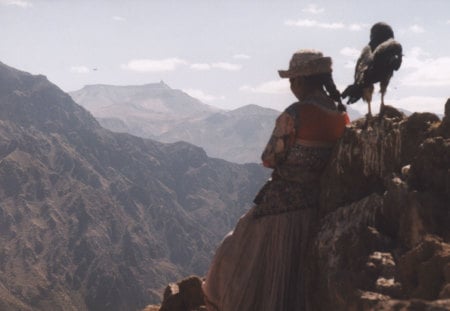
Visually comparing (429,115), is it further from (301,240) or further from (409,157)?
(301,240)

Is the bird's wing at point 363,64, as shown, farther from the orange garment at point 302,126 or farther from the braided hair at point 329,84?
the orange garment at point 302,126

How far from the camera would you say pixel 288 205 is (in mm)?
6773

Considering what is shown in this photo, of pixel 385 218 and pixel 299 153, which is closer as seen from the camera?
pixel 385 218

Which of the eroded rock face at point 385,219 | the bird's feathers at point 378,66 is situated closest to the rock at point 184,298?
the eroded rock face at point 385,219

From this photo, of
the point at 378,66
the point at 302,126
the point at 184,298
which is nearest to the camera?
the point at 378,66

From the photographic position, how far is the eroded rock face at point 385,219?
4.86 m

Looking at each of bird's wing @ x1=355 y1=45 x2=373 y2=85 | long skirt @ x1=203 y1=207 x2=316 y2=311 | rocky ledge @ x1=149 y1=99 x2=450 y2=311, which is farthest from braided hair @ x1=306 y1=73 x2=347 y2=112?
long skirt @ x1=203 y1=207 x2=316 y2=311

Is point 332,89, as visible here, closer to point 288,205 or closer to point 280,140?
point 280,140

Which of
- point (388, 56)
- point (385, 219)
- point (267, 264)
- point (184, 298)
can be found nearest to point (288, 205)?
point (267, 264)

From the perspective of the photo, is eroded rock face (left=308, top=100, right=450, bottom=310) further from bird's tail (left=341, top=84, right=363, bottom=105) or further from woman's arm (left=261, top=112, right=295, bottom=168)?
woman's arm (left=261, top=112, right=295, bottom=168)

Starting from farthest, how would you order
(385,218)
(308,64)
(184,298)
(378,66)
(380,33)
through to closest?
1. (184,298)
2. (380,33)
3. (308,64)
4. (378,66)
5. (385,218)

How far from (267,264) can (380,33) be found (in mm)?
3258

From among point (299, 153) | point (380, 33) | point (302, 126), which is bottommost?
point (299, 153)

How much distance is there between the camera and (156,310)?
512 inches
